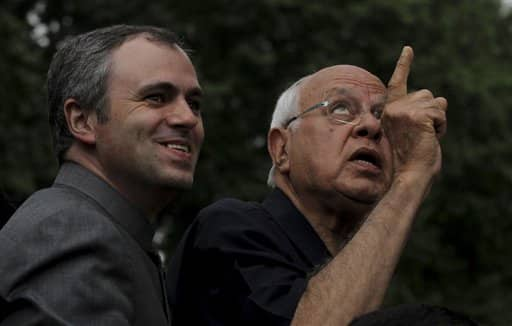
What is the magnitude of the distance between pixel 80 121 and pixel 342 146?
105cm

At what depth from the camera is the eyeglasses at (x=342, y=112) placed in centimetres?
398

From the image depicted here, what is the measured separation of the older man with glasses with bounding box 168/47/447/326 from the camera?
319 centimetres

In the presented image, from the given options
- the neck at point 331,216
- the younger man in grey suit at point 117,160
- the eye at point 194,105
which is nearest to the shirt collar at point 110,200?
the younger man in grey suit at point 117,160

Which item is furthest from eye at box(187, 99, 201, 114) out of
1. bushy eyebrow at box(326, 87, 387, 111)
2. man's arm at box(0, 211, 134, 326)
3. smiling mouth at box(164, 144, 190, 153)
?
bushy eyebrow at box(326, 87, 387, 111)

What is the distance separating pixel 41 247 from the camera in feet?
8.75

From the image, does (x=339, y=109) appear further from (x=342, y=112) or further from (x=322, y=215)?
(x=322, y=215)

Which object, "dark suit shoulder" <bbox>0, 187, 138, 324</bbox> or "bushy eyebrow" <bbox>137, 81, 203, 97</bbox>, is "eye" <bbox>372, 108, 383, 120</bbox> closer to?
"bushy eyebrow" <bbox>137, 81, 203, 97</bbox>

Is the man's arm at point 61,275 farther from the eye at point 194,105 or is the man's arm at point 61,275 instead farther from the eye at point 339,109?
the eye at point 339,109

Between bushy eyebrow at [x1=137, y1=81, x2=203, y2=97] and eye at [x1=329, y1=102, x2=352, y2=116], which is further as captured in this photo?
eye at [x1=329, y1=102, x2=352, y2=116]

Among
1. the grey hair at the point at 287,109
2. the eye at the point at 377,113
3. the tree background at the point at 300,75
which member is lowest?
the tree background at the point at 300,75

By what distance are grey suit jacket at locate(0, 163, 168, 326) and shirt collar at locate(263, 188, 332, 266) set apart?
35.2 inches

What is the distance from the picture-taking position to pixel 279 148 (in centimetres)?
422

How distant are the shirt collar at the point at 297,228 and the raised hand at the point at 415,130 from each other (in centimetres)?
49

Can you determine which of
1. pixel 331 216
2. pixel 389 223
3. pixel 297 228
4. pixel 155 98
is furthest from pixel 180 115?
pixel 331 216
